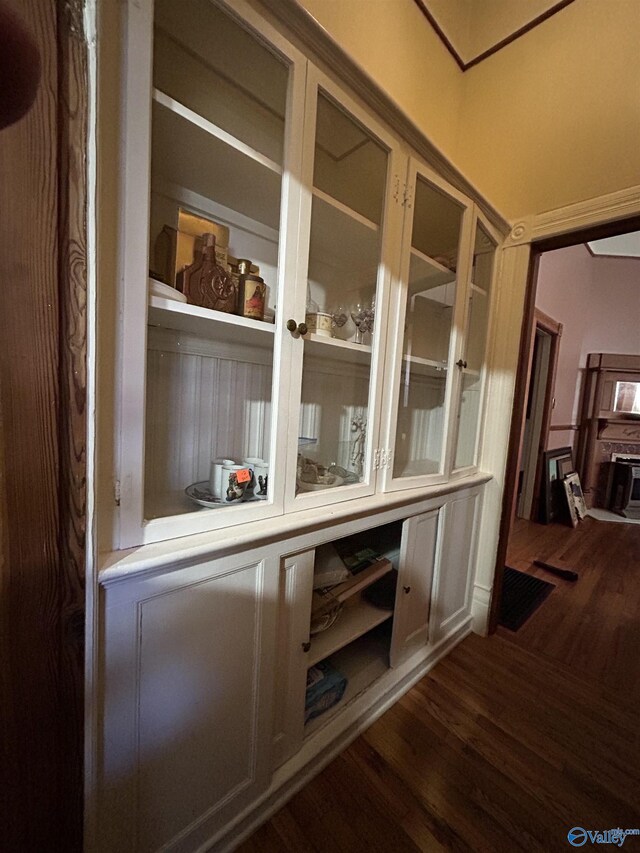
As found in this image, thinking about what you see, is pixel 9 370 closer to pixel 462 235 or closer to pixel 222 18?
pixel 222 18

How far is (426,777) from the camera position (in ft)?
3.70

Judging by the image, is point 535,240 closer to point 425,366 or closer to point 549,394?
point 425,366

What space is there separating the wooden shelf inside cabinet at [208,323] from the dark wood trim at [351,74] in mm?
662

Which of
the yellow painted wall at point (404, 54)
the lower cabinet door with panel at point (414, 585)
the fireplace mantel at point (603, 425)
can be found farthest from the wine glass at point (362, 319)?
the fireplace mantel at point (603, 425)

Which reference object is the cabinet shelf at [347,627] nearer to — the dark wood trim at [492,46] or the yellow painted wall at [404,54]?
the yellow painted wall at [404,54]

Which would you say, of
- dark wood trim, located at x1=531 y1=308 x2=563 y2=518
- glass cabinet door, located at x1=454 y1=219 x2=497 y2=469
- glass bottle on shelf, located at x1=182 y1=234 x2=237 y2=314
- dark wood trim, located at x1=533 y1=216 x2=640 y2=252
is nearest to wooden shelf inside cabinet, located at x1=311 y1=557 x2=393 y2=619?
glass cabinet door, located at x1=454 y1=219 x2=497 y2=469

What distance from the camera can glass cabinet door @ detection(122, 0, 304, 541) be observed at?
756 mm

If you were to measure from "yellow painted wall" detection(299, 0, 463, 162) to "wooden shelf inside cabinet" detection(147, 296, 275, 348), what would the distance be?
2.81ft

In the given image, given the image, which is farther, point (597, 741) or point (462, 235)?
point (462, 235)

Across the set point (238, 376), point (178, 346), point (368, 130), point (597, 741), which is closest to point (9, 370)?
point (178, 346)

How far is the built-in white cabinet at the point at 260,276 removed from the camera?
26.9 inches

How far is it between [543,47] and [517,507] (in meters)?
3.54

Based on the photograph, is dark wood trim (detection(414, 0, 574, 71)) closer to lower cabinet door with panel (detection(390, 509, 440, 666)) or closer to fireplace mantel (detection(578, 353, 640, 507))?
lower cabinet door with panel (detection(390, 509, 440, 666))

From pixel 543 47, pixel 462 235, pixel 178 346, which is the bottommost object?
pixel 178 346
